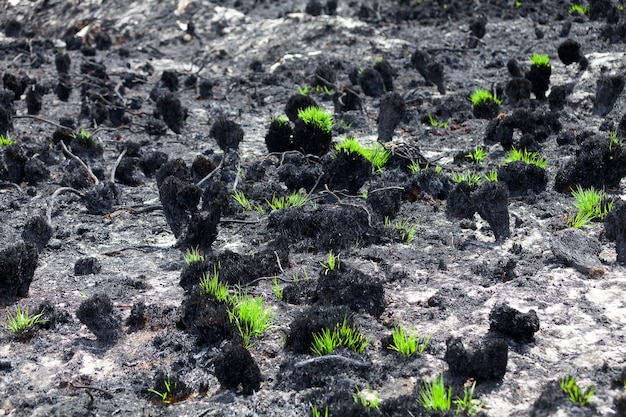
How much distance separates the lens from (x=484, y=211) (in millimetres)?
5785

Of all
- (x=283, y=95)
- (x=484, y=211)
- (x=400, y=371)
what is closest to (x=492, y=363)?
(x=400, y=371)

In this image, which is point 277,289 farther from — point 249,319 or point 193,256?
point 193,256

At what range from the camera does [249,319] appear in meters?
4.49

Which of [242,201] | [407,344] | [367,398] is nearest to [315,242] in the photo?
[242,201]

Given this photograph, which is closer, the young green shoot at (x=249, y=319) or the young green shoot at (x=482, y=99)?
the young green shoot at (x=249, y=319)

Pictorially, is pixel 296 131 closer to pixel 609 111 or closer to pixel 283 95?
pixel 283 95

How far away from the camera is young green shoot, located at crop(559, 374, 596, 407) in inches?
135

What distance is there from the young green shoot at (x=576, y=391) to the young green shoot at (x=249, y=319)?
1.81m

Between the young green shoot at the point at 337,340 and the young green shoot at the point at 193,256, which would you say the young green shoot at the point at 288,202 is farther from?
the young green shoot at the point at 337,340

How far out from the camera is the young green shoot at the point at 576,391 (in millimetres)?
3418

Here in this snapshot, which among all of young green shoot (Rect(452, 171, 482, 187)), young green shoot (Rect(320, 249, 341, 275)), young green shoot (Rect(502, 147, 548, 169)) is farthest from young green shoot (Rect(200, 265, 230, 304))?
young green shoot (Rect(502, 147, 548, 169))

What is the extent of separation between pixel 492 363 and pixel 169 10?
46.1 feet

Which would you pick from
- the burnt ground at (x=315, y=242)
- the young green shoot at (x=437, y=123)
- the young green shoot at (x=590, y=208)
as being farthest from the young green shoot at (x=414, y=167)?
the young green shoot at (x=437, y=123)

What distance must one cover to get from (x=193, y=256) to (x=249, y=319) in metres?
1.07
